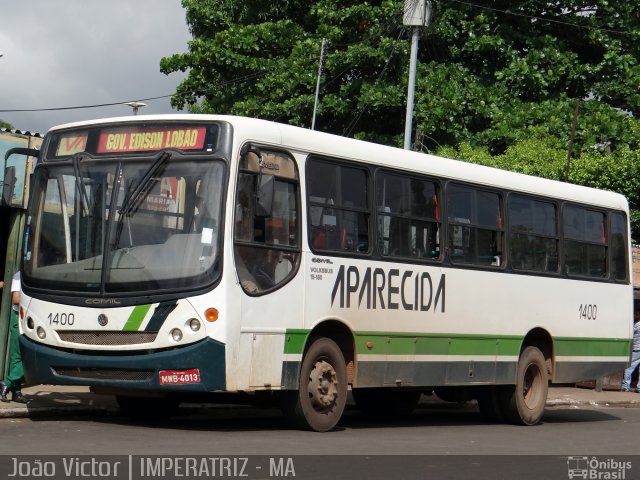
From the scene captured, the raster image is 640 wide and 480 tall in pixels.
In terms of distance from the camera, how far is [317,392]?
1246 centimetres

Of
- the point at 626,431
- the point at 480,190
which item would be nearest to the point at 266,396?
the point at 480,190

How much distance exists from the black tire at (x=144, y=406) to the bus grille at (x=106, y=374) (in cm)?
162

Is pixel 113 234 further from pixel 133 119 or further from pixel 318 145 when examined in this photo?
pixel 318 145

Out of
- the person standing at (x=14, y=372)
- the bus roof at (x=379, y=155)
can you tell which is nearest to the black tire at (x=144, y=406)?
the person standing at (x=14, y=372)

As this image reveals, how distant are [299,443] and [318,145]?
3235 mm

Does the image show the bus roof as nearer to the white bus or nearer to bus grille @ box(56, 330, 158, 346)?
the white bus

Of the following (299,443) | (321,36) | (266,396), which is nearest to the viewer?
(299,443)

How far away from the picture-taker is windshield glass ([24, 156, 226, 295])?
37.3 feet

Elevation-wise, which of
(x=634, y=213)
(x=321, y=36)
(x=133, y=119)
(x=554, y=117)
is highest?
(x=321, y=36)

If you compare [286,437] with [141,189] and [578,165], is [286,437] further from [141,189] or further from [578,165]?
[578,165]

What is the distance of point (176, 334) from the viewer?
11.3 meters

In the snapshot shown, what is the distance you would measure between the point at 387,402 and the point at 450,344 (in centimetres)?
247

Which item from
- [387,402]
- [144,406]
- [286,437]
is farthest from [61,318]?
[387,402]

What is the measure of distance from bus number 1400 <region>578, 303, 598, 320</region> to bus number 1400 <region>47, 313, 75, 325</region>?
8003 millimetres
